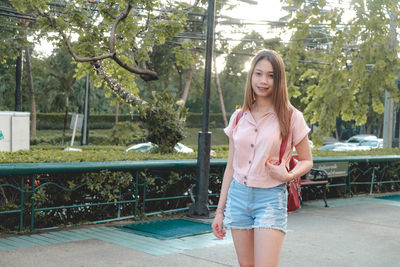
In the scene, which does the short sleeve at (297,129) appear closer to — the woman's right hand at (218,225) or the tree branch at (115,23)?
the woman's right hand at (218,225)

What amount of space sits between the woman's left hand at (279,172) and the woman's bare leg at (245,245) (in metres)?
0.35

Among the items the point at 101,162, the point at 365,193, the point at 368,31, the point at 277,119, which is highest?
the point at 368,31

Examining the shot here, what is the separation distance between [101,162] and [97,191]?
0.45 meters

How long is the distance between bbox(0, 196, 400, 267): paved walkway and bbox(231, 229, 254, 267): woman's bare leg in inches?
104

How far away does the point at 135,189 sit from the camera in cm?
854

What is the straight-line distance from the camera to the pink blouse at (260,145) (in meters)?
3.20

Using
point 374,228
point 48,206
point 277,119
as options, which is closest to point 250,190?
point 277,119

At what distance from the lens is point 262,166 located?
126 inches

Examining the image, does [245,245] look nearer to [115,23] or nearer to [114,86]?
[115,23]

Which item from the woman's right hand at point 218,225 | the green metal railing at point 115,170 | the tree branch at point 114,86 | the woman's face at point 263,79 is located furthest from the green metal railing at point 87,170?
the woman's face at point 263,79

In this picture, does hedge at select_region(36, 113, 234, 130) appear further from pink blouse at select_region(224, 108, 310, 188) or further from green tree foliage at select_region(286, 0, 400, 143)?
pink blouse at select_region(224, 108, 310, 188)

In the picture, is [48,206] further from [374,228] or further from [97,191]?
[374,228]

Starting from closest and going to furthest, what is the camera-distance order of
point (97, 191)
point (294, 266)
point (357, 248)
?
1. point (294, 266)
2. point (357, 248)
3. point (97, 191)

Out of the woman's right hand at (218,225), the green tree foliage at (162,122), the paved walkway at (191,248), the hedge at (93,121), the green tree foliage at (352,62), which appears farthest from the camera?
the hedge at (93,121)
